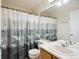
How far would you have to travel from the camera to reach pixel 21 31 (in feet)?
8.30

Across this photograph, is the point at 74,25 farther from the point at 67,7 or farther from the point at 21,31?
the point at 21,31

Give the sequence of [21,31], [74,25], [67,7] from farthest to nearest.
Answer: [21,31], [67,7], [74,25]

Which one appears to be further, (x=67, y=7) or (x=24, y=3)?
(x=24, y=3)

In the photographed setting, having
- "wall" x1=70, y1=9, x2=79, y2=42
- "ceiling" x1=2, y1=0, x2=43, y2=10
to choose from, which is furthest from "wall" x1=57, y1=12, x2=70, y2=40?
"ceiling" x1=2, y1=0, x2=43, y2=10

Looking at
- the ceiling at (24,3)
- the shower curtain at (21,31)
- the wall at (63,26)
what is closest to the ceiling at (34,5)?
the ceiling at (24,3)

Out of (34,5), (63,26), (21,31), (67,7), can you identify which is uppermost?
(34,5)

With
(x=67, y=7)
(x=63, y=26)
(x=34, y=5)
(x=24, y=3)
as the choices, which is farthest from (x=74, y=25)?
(x=24, y=3)

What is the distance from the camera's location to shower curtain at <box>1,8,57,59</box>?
2.22m

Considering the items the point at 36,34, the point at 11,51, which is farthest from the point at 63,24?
the point at 11,51

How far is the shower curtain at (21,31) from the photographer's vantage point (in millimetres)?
2223

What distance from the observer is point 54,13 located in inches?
84.7

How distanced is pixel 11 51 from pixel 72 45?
1.81 meters

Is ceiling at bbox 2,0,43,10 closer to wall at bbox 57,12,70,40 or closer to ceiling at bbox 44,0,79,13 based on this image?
ceiling at bbox 44,0,79,13

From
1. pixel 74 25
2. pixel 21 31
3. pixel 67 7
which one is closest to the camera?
pixel 74 25
